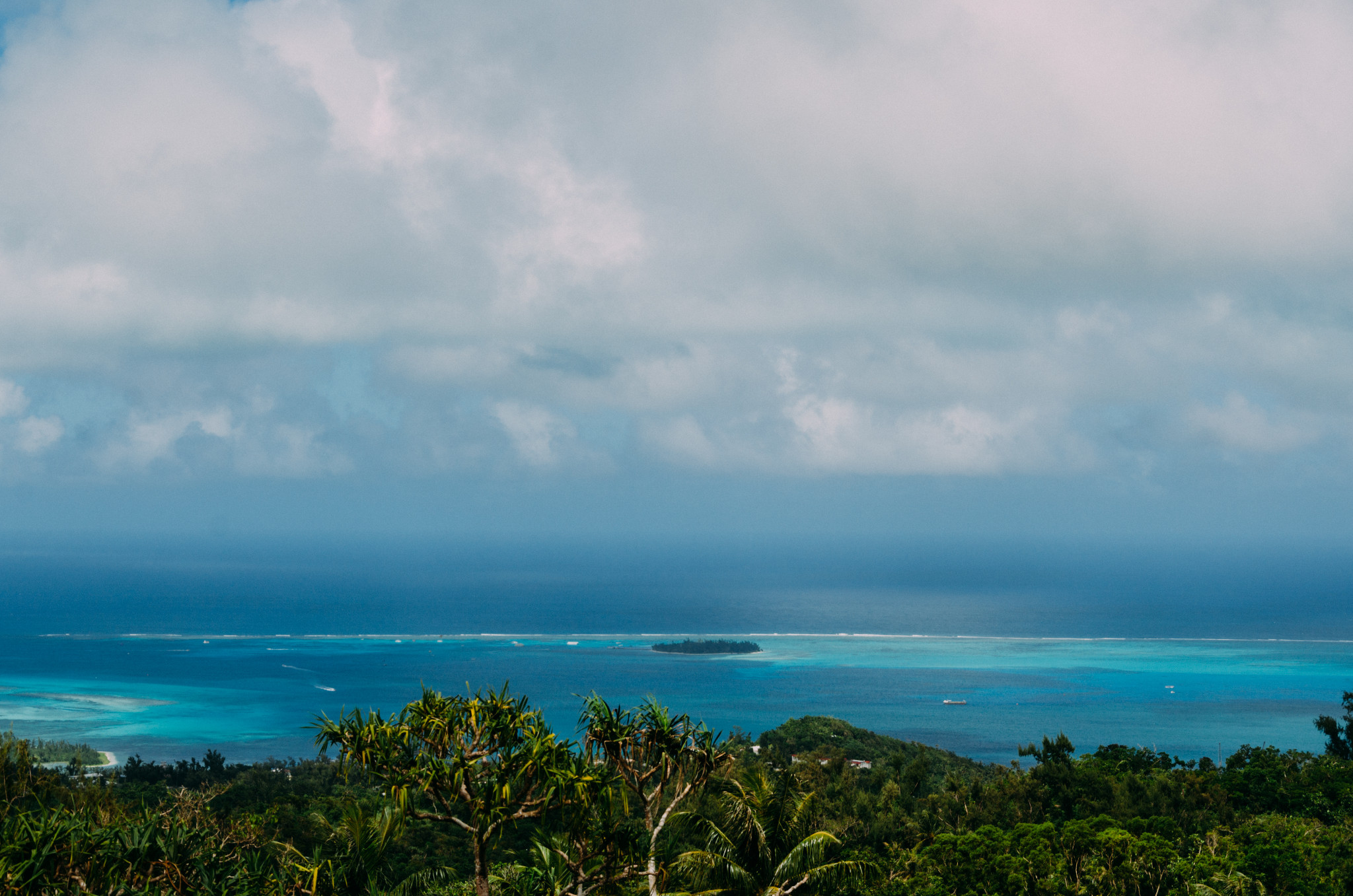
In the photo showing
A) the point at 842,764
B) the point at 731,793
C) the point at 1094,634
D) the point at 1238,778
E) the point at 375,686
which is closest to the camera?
the point at 731,793

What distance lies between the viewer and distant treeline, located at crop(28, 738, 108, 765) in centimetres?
5791

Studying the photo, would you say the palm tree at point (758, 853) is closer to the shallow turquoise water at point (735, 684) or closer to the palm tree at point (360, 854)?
the palm tree at point (360, 854)

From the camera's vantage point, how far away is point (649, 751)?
11578 millimetres

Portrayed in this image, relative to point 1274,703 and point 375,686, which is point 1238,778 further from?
point 375,686

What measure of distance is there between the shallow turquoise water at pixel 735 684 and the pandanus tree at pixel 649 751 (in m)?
64.8

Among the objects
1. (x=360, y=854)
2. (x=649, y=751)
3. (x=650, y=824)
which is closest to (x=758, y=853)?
(x=650, y=824)

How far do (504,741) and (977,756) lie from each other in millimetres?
67661

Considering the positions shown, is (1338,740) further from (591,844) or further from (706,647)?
(706,647)

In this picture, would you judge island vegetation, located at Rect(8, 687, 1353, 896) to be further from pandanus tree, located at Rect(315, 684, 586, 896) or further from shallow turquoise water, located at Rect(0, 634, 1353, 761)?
shallow turquoise water, located at Rect(0, 634, 1353, 761)

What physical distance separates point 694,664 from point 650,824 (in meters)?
101

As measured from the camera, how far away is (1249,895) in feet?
60.2

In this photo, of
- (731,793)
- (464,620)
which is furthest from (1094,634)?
(731,793)

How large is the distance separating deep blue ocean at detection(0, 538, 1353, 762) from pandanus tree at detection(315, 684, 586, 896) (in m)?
38.8

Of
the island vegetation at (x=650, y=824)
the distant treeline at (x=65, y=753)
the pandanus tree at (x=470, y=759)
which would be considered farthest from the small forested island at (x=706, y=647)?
the pandanus tree at (x=470, y=759)
